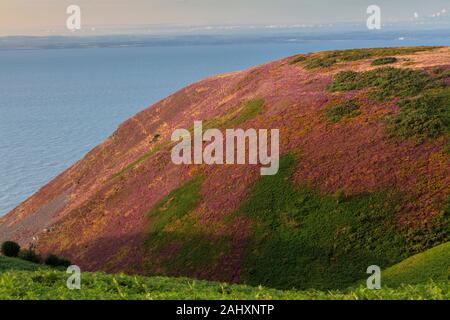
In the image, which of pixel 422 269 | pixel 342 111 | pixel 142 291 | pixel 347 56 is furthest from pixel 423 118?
pixel 347 56

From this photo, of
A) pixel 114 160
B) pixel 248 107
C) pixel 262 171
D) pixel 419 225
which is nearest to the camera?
pixel 419 225

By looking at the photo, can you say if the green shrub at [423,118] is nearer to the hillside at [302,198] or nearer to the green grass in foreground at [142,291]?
the hillside at [302,198]

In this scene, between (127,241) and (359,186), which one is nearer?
(359,186)

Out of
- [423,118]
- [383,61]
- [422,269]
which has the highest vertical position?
[383,61]

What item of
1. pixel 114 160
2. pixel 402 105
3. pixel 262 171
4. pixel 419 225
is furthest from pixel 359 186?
pixel 114 160

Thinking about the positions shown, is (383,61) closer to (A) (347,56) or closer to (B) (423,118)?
(A) (347,56)

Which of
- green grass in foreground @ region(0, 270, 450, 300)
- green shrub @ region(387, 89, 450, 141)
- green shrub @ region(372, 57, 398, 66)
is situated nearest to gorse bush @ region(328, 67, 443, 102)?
green shrub @ region(387, 89, 450, 141)

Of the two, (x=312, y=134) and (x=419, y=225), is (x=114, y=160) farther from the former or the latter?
(x=419, y=225)
